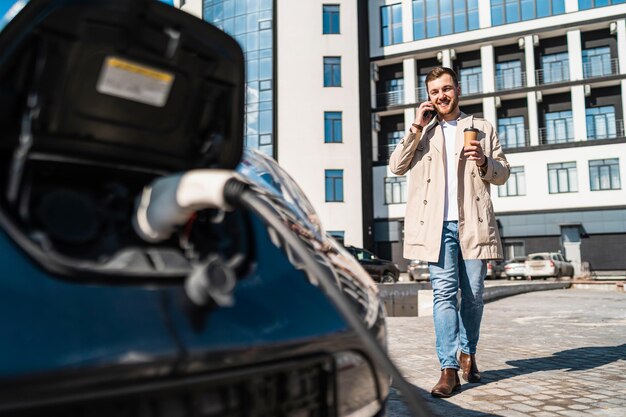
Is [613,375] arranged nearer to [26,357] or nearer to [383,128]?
[26,357]

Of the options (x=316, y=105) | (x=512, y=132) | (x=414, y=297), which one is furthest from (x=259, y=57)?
(x=414, y=297)

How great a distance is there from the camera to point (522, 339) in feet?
19.0

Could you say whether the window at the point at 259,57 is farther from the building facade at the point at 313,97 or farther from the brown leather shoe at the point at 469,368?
the brown leather shoe at the point at 469,368

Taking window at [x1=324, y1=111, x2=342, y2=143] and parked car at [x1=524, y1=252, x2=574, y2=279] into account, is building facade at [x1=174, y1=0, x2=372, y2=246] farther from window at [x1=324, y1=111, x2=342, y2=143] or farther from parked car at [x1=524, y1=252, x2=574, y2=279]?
parked car at [x1=524, y1=252, x2=574, y2=279]

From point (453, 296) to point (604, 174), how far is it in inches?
1234

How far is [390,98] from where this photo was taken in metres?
35.0

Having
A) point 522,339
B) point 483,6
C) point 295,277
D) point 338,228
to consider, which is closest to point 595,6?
point 483,6

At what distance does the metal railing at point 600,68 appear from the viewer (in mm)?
31311

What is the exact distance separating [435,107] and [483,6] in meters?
33.2

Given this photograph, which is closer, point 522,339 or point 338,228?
point 522,339

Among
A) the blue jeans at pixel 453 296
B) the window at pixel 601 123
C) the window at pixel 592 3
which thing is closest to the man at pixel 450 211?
the blue jeans at pixel 453 296

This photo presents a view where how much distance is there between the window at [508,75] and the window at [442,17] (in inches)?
116

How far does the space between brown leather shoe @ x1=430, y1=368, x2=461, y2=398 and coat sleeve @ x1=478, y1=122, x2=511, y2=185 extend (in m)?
1.24

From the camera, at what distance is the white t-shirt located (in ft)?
11.5
